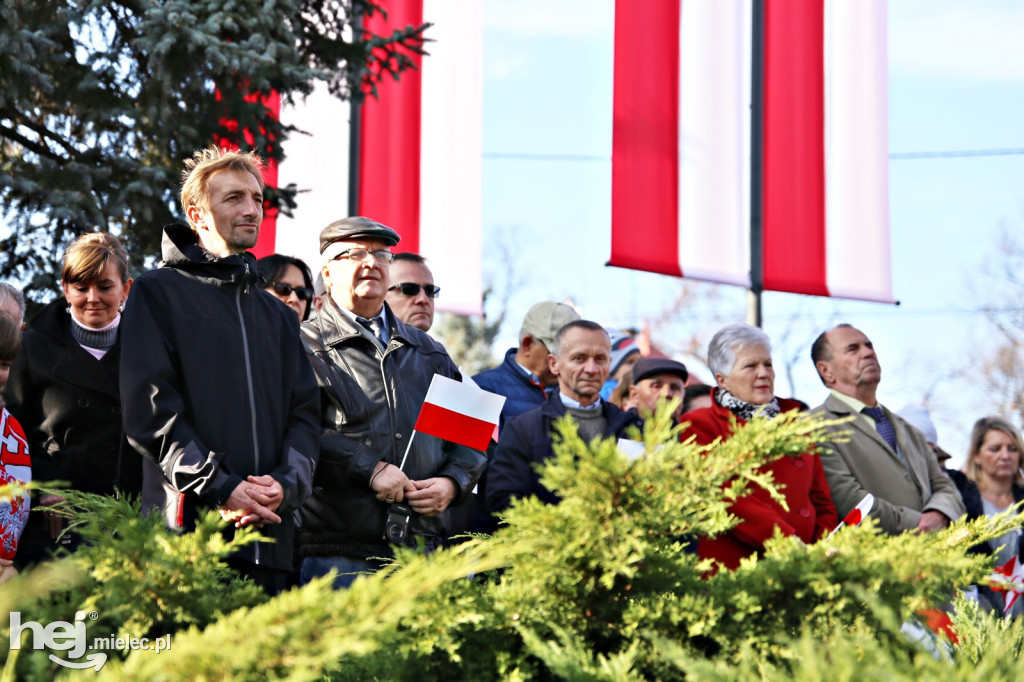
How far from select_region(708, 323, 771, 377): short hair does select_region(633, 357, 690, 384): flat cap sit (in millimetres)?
1225

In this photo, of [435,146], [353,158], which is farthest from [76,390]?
[435,146]

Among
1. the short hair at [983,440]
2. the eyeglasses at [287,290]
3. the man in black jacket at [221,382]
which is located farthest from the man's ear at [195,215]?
the short hair at [983,440]

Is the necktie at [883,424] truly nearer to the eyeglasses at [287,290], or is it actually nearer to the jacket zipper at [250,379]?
the eyeglasses at [287,290]

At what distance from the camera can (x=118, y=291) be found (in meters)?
4.14

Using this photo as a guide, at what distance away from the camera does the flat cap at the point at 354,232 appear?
420cm

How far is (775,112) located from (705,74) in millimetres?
796

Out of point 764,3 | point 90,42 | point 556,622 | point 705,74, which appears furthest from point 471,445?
point 764,3

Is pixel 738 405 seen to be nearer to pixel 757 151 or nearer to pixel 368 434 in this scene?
pixel 368 434

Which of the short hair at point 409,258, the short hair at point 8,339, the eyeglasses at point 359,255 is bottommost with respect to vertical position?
the short hair at point 8,339

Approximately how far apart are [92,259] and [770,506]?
280 centimetres

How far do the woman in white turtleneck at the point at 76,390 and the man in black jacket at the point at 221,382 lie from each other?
2.04 ft

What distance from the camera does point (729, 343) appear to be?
17.1 feet

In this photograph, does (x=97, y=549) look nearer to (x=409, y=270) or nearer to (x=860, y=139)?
(x=409, y=270)

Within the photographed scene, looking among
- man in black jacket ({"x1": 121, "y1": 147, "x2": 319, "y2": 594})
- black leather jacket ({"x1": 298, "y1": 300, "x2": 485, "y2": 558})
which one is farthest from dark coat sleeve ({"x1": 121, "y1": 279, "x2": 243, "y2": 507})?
black leather jacket ({"x1": 298, "y1": 300, "x2": 485, "y2": 558})
